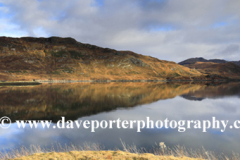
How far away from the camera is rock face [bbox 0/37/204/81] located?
14062 cm

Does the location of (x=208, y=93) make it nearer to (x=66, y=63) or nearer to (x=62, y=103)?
(x=62, y=103)

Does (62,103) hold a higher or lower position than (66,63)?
lower

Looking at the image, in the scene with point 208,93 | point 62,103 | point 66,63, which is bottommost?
point 208,93

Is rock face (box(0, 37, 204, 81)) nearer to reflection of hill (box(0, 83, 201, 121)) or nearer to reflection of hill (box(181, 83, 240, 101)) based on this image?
reflection of hill (box(0, 83, 201, 121))

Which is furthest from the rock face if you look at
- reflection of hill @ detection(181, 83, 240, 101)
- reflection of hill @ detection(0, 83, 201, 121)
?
reflection of hill @ detection(181, 83, 240, 101)

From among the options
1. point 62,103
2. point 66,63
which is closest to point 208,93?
point 62,103

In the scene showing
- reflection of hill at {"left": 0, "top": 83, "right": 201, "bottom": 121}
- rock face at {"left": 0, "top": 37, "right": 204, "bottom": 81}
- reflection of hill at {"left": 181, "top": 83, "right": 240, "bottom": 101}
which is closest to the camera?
reflection of hill at {"left": 0, "top": 83, "right": 201, "bottom": 121}

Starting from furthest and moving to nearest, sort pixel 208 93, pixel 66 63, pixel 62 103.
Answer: pixel 66 63 → pixel 208 93 → pixel 62 103

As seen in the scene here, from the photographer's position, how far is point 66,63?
16362cm

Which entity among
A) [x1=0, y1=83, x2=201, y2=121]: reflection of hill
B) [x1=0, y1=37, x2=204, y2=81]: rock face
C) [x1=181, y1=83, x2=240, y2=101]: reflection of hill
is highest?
[x1=0, y1=37, x2=204, y2=81]: rock face

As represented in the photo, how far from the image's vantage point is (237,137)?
1427 cm

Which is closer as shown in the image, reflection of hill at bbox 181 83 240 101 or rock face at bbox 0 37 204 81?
reflection of hill at bbox 181 83 240 101

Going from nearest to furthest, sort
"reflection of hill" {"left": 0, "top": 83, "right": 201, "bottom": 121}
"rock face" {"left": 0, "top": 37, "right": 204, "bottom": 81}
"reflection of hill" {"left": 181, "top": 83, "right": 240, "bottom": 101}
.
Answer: "reflection of hill" {"left": 0, "top": 83, "right": 201, "bottom": 121}, "reflection of hill" {"left": 181, "top": 83, "right": 240, "bottom": 101}, "rock face" {"left": 0, "top": 37, "right": 204, "bottom": 81}

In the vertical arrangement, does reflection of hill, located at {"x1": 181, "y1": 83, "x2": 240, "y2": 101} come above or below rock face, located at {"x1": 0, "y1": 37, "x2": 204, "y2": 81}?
below
